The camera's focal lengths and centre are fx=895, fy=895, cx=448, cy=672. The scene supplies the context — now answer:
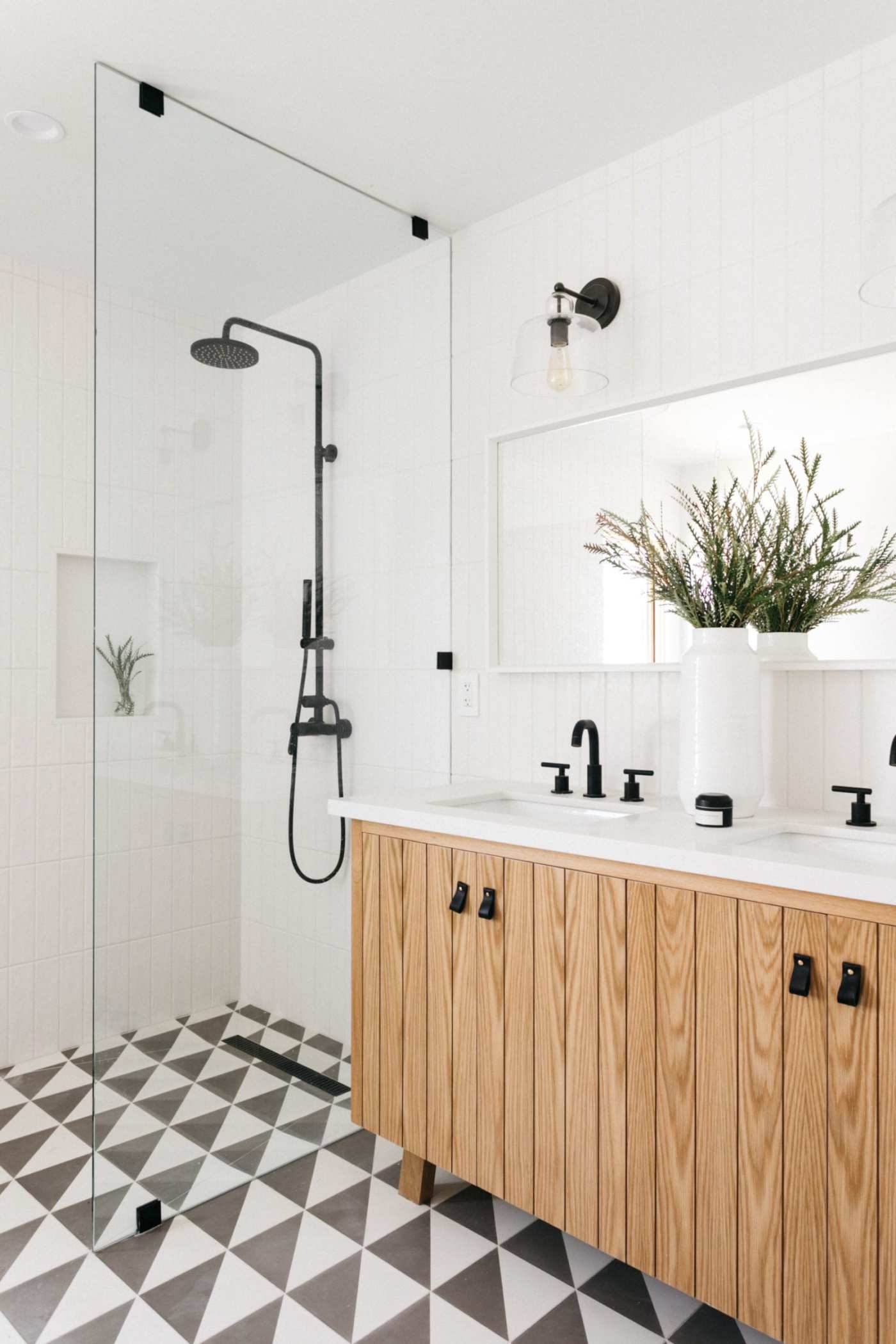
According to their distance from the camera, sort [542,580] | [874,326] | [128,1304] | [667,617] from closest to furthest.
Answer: [128,1304], [874,326], [667,617], [542,580]

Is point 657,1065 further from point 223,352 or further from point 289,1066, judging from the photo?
point 223,352

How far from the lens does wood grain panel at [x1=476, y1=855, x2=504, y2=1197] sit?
176 cm

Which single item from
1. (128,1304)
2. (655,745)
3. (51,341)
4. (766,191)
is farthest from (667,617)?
(51,341)

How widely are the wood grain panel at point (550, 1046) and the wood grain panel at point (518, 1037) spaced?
0.5 inches

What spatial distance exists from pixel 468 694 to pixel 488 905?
866mm

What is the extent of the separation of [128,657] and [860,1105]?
60.2 inches

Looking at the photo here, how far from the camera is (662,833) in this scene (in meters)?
1.59

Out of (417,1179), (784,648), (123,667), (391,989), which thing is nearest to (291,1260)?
(417,1179)

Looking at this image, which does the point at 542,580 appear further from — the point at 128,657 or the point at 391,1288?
the point at 391,1288

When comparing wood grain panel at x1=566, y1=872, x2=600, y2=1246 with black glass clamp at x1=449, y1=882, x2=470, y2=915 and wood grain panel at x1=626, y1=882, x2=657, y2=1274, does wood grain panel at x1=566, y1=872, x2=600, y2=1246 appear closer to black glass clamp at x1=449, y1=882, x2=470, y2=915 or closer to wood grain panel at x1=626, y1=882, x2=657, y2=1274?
wood grain panel at x1=626, y1=882, x2=657, y2=1274

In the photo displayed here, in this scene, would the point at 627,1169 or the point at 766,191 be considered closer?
the point at 627,1169

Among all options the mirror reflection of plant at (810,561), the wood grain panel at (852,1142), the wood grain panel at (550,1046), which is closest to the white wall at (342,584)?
the wood grain panel at (550,1046)

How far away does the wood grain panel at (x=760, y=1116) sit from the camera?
1353 mm

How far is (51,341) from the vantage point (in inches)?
112
